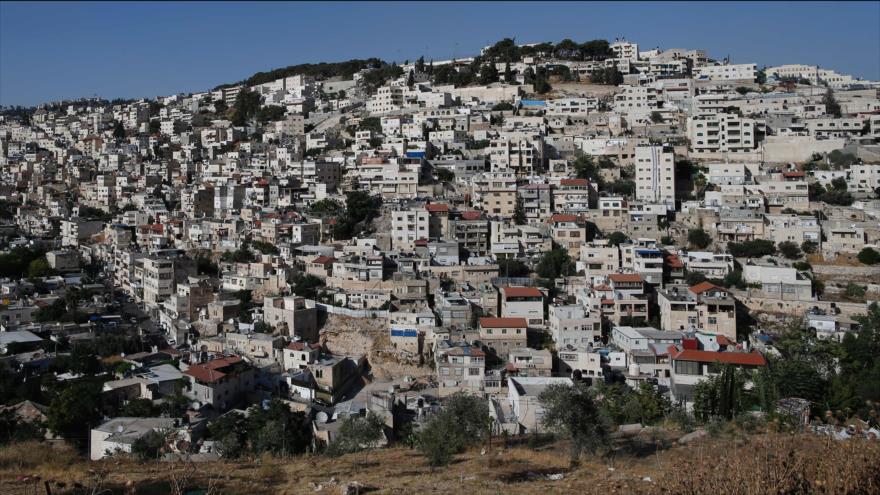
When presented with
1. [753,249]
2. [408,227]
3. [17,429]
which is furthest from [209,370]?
[753,249]

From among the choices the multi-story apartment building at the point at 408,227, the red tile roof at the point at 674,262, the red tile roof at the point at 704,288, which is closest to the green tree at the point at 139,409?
the multi-story apartment building at the point at 408,227

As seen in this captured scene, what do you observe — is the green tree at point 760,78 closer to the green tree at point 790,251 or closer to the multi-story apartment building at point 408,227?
the green tree at point 790,251

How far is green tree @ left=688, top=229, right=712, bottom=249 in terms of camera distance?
2223cm

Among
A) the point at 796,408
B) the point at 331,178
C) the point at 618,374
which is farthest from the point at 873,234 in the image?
the point at 331,178

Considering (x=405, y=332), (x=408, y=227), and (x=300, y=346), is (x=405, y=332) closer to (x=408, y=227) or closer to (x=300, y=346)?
(x=300, y=346)

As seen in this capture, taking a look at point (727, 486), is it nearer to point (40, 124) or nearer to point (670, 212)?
point (670, 212)

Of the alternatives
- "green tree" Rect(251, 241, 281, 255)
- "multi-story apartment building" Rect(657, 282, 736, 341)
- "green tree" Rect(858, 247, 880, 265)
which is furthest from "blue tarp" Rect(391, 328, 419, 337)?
"green tree" Rect(858, 247, 880, 265)

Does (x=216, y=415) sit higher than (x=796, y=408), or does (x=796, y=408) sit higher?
(x=796, y=408)

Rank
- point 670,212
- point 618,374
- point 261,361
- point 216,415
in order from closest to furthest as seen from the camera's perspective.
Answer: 1. point 216,415
2. point 618,374
3. point 261,361
4. point 670,212

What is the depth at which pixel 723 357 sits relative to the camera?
1430cm

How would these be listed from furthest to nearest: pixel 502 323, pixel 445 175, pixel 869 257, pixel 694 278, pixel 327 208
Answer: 1. pixel 445 175
2. pixel 327 208
3. pixel 869 257
4. pixel 694 278
5. pixel 502 323

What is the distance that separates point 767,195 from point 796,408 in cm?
1500

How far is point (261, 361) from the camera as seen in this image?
1697 cm

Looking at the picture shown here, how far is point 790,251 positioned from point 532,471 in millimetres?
17651
